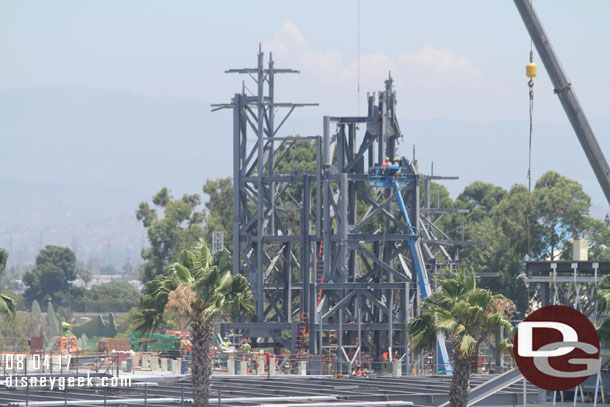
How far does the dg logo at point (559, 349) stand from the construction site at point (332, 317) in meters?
2.44

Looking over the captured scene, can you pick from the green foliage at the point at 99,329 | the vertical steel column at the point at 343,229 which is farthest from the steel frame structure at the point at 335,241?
the green foliage at the point at 99,329

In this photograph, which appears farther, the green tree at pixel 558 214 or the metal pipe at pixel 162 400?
the green tree at pixel 558 214

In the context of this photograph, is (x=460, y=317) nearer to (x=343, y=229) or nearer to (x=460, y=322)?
(x=460, y=322)

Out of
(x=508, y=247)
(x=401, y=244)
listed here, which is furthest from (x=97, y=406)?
(x=508, y=247)

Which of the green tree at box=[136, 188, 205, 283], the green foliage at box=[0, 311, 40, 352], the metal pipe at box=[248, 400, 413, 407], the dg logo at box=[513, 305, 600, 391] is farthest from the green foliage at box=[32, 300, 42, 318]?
the dg logo at box=[513, 305, 600, 391]

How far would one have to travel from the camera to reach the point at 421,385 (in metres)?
48.4

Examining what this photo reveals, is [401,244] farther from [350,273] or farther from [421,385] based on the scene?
[421,385]

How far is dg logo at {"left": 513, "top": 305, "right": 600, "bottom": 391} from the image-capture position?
34469 millimetres

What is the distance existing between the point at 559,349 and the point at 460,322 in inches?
113

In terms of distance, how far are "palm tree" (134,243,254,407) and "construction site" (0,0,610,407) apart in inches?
104

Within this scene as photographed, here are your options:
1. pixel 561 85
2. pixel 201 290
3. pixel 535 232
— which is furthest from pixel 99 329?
pixel 201 290

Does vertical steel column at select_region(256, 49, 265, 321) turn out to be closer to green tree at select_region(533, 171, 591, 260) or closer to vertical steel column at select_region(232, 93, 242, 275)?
vertical steel column at select_region(232, 93, 242, 275)

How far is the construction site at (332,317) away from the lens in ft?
143

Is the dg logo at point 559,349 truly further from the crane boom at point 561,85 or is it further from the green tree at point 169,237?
the green tree at point 169,237
